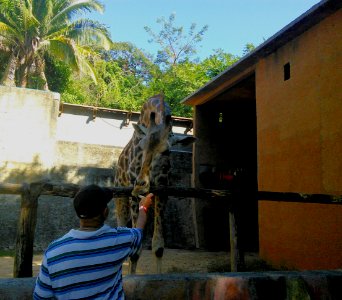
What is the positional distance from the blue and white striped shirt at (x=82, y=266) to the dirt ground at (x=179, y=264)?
4.93 m

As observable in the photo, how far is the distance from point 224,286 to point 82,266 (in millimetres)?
1293

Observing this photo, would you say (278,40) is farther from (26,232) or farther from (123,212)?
(26,232)

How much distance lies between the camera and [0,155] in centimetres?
1119

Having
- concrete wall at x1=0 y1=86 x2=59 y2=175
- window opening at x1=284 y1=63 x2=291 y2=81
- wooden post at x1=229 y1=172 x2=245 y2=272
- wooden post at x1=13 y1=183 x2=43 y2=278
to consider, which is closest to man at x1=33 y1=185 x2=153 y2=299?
wooden post at x1=13 y1=183 x2=43 y2=278

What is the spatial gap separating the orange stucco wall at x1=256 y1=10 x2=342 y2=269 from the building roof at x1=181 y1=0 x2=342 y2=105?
12cm

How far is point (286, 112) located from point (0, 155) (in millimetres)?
7980

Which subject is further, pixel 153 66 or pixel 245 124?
pixel 153 66

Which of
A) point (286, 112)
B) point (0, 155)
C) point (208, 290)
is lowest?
point (208, 290)

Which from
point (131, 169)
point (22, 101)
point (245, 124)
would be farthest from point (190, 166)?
A: point (131, 169)

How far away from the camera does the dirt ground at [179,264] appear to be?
24.4 feet

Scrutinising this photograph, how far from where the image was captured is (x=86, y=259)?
2.08m

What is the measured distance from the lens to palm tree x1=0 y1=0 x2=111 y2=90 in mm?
17812

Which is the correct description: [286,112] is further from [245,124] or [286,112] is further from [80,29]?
[80,29]

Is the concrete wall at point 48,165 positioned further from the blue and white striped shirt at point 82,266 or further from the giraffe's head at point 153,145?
the blue and white striped shirt at point 82,266
